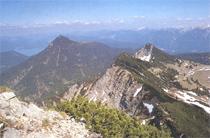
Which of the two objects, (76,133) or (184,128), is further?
(184,128)

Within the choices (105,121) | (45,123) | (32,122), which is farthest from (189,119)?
(32,122)

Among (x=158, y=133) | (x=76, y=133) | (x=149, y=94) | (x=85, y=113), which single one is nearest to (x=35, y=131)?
(x=76, y=133)

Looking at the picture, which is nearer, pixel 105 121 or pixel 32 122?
pixel 32 122

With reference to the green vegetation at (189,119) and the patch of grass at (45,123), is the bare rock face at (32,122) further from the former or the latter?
the green vegetation at (189,119)

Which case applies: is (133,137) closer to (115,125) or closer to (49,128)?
(115,125)

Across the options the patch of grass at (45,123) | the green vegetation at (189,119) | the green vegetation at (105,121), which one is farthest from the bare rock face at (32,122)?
the green vegetation at (189,119)

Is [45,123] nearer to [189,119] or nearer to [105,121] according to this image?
[105,121]

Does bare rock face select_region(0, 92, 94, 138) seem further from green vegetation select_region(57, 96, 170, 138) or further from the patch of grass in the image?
green vegetation select_region(57, 96, 170, 138)

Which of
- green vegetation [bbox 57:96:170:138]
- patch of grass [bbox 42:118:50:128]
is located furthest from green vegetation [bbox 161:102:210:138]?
patch of grass [bbox 42:118:50:128]
